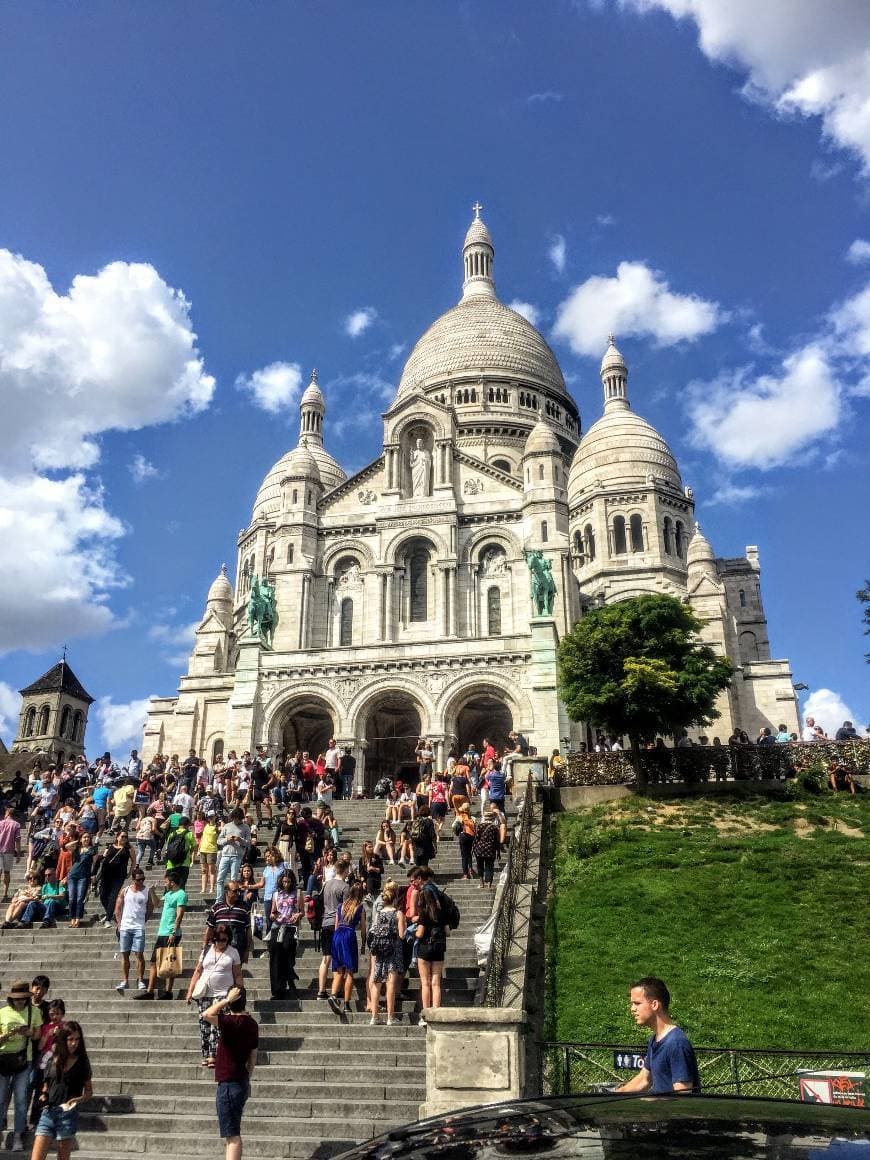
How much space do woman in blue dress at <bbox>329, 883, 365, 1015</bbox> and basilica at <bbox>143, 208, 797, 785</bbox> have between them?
65.2 feet

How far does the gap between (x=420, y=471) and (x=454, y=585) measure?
6150mm

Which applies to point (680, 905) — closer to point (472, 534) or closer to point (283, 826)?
point (283, 826)

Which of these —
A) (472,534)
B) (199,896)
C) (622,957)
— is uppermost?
(472,534)

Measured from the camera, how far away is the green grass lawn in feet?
41.8

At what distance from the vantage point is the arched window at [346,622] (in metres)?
40.7

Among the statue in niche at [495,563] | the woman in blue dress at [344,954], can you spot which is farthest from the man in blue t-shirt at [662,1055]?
the statue in niche at [495,563]

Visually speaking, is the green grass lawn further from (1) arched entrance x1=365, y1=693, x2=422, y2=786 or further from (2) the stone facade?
(2) the stone facade

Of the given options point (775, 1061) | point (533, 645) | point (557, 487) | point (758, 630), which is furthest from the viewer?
point (758, 630)

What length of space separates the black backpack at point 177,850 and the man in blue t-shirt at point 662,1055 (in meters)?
11.3

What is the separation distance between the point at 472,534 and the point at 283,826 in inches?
989

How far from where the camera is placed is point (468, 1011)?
354 inches

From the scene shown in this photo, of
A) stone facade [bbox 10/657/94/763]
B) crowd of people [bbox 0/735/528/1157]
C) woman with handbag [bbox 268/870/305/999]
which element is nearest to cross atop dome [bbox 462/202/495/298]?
stone facade [bbox 10/657/94/763]

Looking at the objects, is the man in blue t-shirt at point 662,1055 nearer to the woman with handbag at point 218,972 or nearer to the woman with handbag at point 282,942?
the woman with handbag at point 218,972

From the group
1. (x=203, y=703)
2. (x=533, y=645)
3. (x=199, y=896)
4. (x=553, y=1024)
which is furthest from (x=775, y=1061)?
(x=203, y=703)
